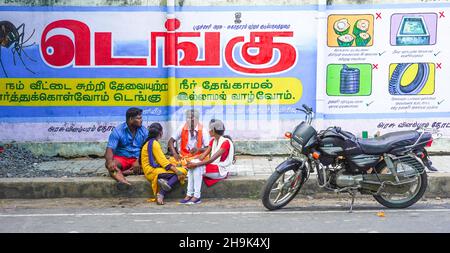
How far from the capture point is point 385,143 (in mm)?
7859

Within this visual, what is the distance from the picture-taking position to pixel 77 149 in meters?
10.4

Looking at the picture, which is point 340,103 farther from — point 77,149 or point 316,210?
point 77,149

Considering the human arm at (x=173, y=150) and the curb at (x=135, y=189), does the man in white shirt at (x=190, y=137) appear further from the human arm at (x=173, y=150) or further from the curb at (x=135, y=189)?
the curb at (x=135, y=189)

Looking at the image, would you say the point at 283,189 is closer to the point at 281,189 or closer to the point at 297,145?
the point at 281,189

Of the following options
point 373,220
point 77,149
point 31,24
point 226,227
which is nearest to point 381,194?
point 373,220

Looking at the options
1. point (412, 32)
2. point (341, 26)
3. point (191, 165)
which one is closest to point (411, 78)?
point (412, 32)

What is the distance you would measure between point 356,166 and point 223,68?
3216mm

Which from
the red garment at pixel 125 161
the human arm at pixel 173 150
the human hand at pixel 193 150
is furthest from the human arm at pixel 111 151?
the human hand at pixel 193 150

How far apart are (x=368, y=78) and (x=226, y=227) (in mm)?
4165

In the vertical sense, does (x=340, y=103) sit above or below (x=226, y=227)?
above

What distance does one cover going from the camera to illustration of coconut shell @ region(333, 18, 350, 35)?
10234 millimetres

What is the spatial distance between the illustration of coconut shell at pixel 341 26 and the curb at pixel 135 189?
2.52 metres

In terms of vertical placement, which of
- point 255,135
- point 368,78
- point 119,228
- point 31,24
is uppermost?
point 31,24

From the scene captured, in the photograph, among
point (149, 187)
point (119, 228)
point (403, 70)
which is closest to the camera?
point (119, 228)
